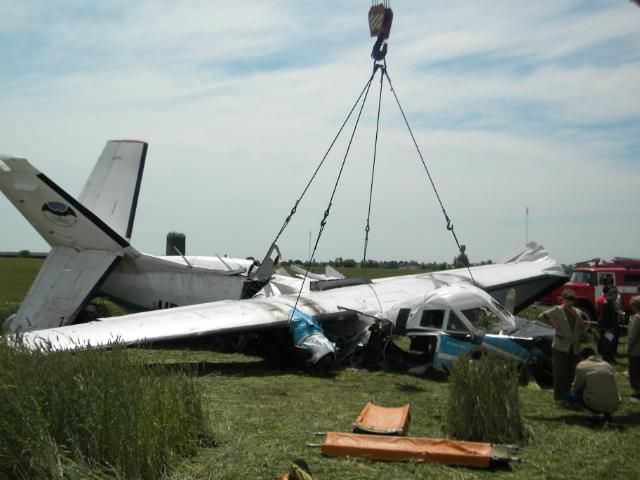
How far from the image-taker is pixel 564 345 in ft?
30.5

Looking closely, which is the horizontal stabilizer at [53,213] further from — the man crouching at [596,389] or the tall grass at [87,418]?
the man crouching at [596,389]

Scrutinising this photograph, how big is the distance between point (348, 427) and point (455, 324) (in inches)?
171

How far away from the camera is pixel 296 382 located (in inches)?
436

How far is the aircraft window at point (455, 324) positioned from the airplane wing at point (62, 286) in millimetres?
9156

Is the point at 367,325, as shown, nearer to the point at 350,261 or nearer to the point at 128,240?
the point at 128,240

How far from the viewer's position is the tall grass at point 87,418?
5.64 metres

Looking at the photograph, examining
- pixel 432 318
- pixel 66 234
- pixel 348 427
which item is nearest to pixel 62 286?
pixel 66 234

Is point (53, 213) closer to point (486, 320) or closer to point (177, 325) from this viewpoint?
point (177, 325)

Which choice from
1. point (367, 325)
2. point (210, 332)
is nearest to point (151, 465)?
point (210, 332)

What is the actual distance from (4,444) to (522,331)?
25.7ft

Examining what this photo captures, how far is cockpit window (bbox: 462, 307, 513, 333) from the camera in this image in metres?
11.4

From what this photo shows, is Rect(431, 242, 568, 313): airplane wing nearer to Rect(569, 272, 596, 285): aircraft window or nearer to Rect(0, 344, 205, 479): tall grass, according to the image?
Rect(569, 272, 596, 285): aircraft window

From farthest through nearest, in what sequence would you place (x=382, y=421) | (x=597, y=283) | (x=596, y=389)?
(x=597, y=283), (x=596, y=389), (x=382, y=421)

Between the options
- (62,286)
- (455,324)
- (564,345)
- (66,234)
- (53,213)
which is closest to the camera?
(564,345)
